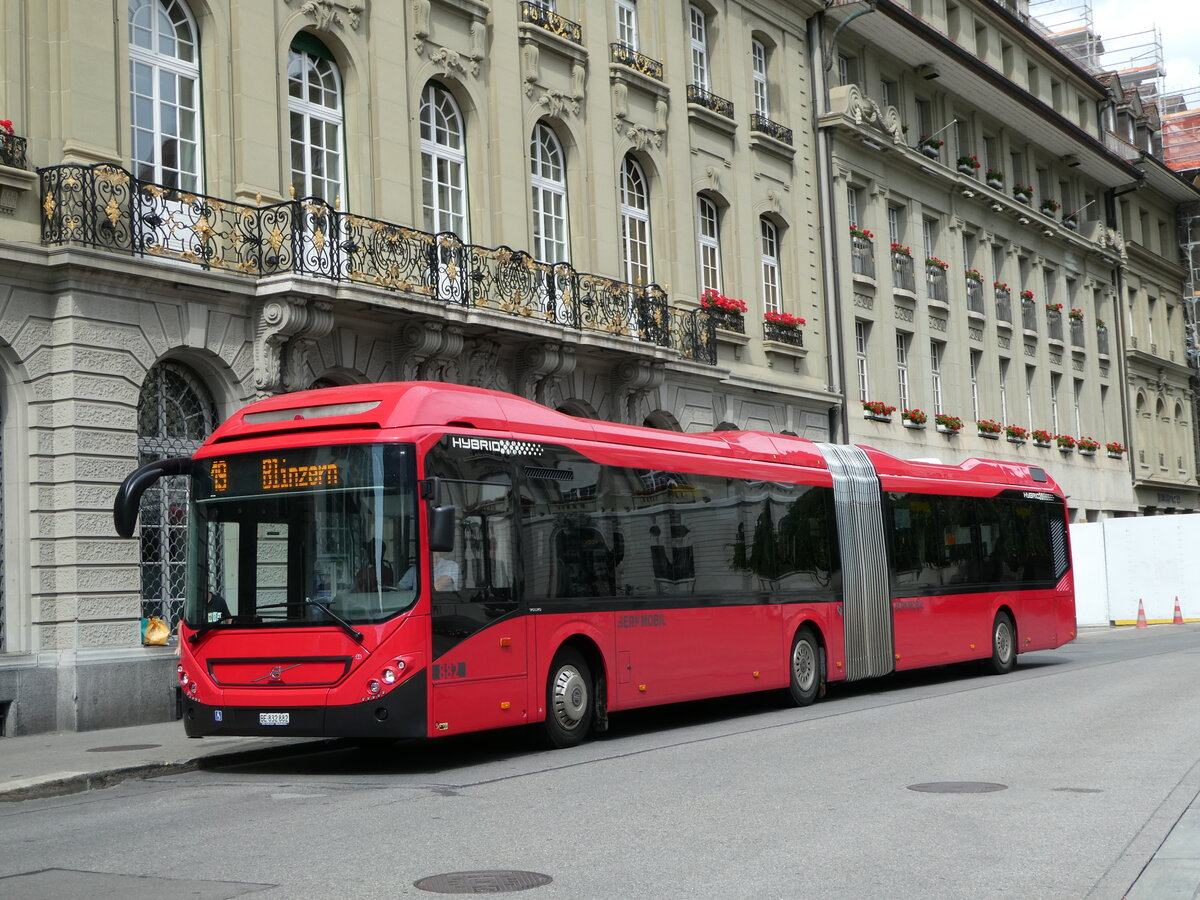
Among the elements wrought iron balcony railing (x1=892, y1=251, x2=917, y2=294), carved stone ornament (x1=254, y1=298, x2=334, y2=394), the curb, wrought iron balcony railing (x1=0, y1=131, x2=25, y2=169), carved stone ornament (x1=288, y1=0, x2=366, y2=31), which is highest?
carved stone ornament (x1=288, y1=0, x2=366, y2=31)

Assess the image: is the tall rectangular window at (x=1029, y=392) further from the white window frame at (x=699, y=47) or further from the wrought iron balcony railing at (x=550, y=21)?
the wrought iron balcony railing at (x=550, y=21)

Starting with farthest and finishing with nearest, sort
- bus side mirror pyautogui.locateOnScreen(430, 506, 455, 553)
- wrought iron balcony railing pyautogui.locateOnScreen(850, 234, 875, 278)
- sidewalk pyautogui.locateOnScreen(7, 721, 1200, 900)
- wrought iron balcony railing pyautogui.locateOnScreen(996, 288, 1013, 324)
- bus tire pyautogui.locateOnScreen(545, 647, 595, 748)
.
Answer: wrought iron balcony railing pyautogui.locateOnScreen(996, 288, 1013, 324), wrought iron balcony railing pyautogui.locateOnScreen(850, 234, 875, 278), bus tire pyautogui.locateOnScreen(545, 647, 595, 748), bus side mirror pyautogui.locateOnScreen(430, 506, 455, 553), sidewalk pyautogui.locateOnScreen(7, 721, 1200, 900)

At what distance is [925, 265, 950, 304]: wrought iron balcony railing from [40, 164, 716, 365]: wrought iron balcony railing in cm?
1492

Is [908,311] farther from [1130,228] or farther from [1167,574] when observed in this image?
[1130,228]

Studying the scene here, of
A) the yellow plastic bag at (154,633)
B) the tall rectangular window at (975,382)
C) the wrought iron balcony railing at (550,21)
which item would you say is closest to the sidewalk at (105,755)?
the yellow plastic bag at (154,633)

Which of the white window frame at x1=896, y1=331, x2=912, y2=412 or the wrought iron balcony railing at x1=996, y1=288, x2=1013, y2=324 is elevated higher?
the wrought iron balcony railing at x1=996, y1=288, x2=1013, y2=324

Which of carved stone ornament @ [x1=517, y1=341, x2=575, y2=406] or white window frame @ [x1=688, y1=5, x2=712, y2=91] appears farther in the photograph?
white window frame @ [x1=688, y1=5, x2=712, y2=91]

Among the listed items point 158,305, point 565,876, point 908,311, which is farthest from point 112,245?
point 908,311

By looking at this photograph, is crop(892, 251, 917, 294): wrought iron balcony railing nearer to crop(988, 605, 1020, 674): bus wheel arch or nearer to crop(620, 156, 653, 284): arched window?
crop(620, 156, 653, 284): arched window

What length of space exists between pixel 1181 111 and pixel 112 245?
6058 centimetres

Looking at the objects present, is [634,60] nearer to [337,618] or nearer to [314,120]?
[314,120]

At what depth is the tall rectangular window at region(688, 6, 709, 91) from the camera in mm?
29734

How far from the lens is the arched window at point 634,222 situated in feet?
88.9

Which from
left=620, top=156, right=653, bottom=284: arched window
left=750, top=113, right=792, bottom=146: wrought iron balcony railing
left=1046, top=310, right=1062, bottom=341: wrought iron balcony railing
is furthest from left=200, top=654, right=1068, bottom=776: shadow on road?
left=1046, top=310, right=1062, bottom=341: wrought iron balcony railing
